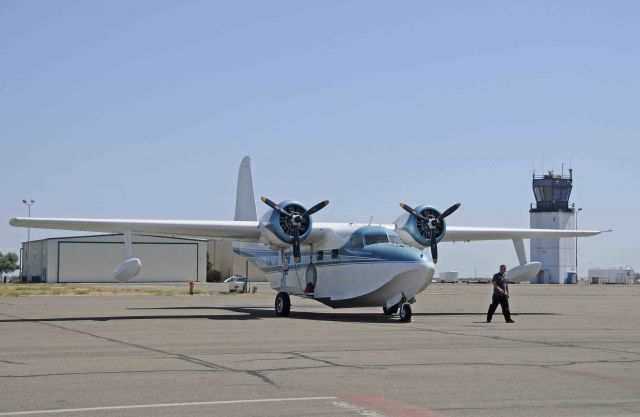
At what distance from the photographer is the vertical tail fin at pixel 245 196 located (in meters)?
36.4

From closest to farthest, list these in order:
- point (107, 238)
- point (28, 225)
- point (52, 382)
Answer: point (52, 382), point (28, 225), point (107, 238)


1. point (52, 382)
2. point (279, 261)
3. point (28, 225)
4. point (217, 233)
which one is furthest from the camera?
point (279, 261)

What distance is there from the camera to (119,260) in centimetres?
9375

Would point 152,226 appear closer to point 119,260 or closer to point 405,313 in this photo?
point 405,313

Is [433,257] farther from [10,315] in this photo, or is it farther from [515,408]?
[515,408]

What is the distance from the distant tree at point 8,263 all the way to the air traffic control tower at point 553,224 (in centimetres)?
10656

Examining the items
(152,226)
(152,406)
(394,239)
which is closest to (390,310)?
(394,239)

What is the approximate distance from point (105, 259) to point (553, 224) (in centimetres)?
5724

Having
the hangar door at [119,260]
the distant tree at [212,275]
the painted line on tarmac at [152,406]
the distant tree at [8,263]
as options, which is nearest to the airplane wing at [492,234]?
the painted line on tarmac at [152,406]

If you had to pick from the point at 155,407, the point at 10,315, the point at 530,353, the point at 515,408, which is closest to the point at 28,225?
the point at 10,315

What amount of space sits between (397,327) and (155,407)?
1396cm

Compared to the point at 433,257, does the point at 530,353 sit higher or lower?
lower

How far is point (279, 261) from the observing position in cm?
3181

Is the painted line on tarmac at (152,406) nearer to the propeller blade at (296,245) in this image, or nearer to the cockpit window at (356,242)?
the cockpit window at (356,242)
